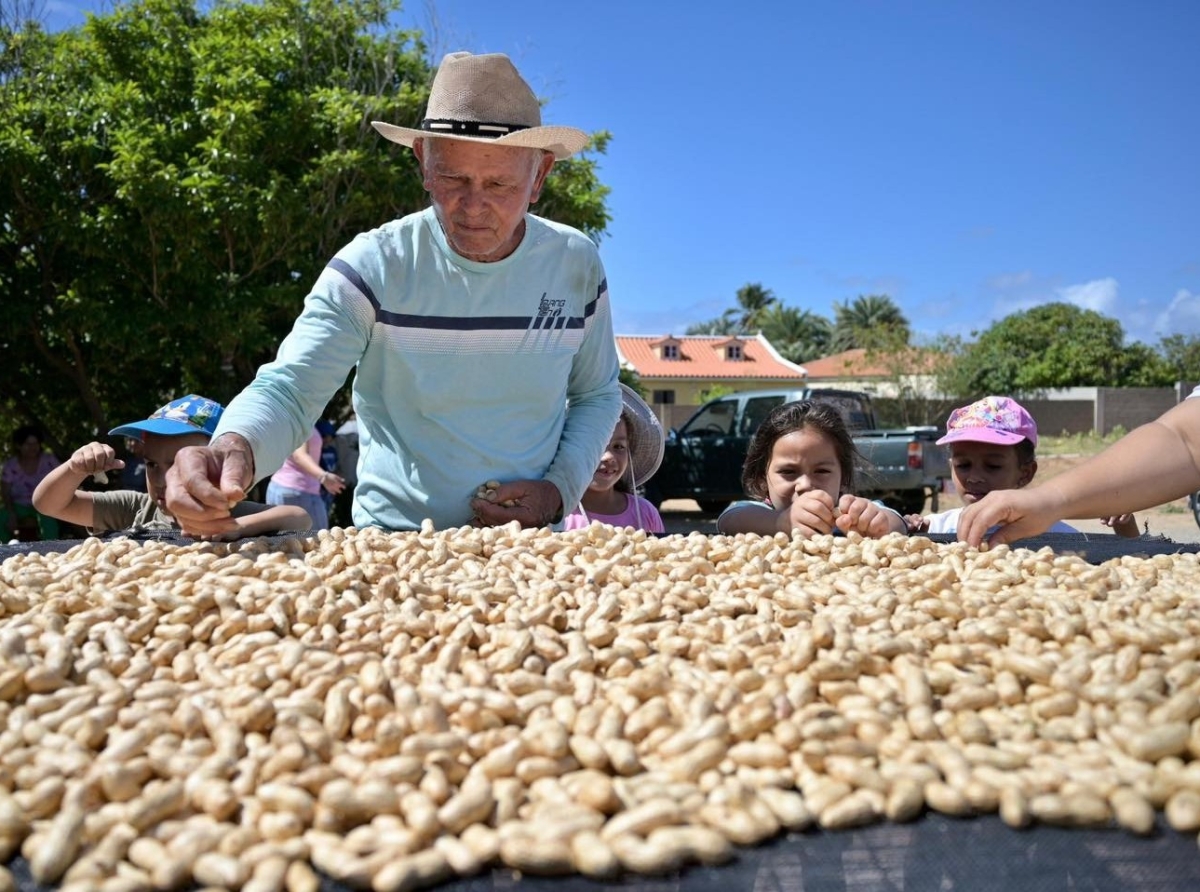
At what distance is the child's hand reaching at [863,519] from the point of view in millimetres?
2213

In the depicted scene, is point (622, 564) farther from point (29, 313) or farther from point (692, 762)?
point (29, 313)

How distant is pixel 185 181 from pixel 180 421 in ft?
16.9

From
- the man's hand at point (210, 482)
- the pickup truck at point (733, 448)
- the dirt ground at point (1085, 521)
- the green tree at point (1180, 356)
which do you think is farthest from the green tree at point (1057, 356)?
the man's hand at point (210, 482)

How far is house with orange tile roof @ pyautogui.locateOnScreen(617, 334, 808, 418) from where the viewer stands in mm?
37875

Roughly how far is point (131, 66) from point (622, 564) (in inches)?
341

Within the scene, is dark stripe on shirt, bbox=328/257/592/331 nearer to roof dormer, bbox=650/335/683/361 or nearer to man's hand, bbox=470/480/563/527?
man's hand, bbox=470/480/563/527

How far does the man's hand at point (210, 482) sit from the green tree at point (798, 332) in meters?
50.5

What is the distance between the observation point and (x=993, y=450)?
3.26 metres

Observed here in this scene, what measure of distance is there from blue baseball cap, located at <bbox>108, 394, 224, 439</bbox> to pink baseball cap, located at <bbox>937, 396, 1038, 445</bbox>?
7.64ft

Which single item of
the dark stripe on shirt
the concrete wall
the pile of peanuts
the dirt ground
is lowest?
the dirt ground

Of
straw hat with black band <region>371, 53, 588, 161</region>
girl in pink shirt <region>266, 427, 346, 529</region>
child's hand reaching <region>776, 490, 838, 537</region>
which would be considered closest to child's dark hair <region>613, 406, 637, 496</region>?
child's hand reaching <region>776, 490, 838, 537</region>

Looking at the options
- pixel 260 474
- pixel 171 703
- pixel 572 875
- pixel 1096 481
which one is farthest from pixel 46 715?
pixel 1096 481

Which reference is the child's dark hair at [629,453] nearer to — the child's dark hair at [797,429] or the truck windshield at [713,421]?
the child's dark hair at [797,429]

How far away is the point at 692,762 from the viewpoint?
41.1 inches
